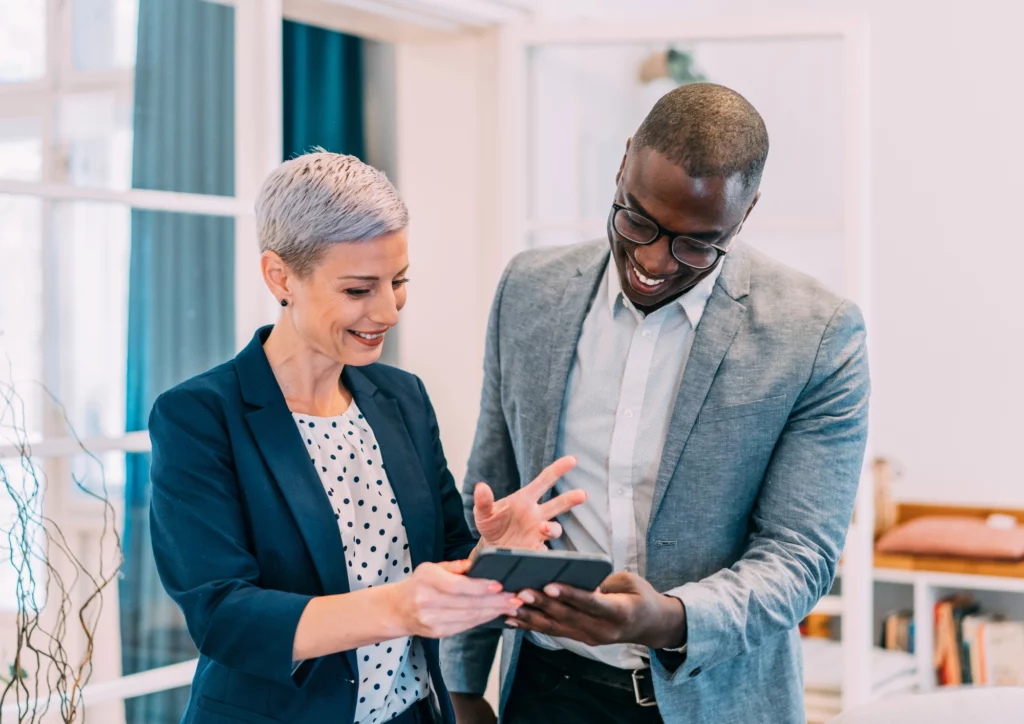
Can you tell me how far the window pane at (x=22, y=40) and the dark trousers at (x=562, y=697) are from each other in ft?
4.70

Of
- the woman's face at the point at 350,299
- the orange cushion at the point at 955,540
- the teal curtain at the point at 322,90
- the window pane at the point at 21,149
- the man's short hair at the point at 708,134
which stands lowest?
the orange cushion at the point at 955,540

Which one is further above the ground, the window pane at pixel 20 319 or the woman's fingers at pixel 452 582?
the window pane at pixel 20 319

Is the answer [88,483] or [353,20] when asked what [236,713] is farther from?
[353,20]

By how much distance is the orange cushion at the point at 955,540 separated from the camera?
391 cm

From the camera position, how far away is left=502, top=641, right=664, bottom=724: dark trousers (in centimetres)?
156

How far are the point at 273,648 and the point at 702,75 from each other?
2682 millimetres

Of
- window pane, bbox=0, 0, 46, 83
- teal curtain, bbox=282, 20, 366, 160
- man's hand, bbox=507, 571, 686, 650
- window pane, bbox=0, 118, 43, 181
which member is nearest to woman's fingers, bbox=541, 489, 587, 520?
man's hand, bbox=507, 571, 686, 650

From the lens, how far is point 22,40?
2.10 meters

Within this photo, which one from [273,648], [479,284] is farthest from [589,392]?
[479,284]

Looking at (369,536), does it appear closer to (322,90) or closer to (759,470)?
(759,470)

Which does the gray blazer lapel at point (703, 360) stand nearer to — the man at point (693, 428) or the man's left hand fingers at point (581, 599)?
the man at point (693, 428)

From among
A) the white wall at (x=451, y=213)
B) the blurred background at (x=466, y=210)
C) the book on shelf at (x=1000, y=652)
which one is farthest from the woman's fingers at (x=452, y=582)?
the book on shelf at (x=1000, y=652)

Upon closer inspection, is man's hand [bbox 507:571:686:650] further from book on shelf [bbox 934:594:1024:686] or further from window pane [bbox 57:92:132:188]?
book on shelf [bbox 934:594:1024:686]

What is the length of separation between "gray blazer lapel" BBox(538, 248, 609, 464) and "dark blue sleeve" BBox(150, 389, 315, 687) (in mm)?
482
